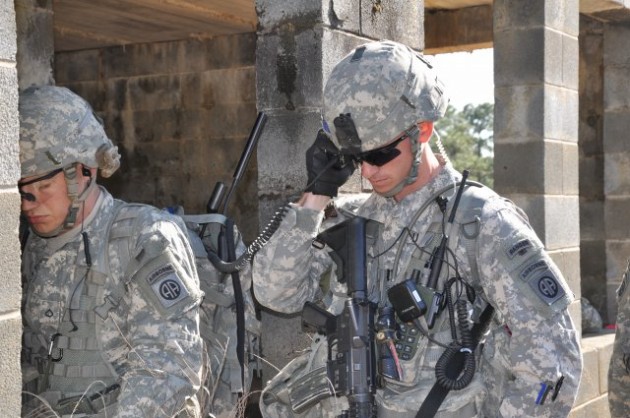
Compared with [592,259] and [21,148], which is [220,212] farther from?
[592,259]

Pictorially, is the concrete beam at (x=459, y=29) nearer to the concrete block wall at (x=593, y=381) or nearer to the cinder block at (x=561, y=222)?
the cinder block at (x=561, y=222)

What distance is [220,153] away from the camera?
9430 mm

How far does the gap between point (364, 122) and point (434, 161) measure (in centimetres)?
26

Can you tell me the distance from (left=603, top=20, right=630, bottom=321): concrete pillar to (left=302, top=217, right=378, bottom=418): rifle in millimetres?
5262

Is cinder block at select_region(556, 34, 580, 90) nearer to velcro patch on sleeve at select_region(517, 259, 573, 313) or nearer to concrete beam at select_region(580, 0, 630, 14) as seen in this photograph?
concrete beam at select_region(580, 0, 630, 14)

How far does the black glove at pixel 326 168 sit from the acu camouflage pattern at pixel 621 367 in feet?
5.45

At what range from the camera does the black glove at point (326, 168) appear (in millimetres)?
2775

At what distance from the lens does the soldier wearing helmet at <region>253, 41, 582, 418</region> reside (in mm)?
2543

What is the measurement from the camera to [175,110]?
9.58m

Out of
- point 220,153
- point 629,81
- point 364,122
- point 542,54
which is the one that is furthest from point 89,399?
point 220,153

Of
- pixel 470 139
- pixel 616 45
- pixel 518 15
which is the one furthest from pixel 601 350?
pixel 470 139

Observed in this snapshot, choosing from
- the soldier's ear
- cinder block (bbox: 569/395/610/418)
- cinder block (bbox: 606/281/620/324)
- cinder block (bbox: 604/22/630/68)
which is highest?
cinder block (bbox: 604/22/630/68)

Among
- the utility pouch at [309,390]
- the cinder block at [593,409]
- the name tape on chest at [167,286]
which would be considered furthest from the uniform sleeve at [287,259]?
the cinder block at [593,409]

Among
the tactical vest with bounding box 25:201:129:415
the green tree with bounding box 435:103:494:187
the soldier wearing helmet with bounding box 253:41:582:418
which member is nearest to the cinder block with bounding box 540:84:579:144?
the soldier wearing helmet with bounding box 253:41:582:418
